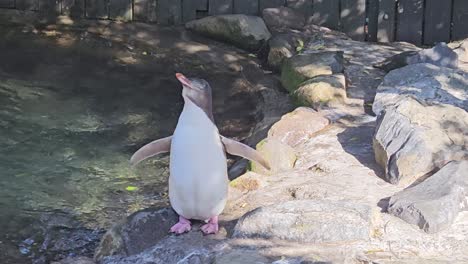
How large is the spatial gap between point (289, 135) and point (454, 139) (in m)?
1.27

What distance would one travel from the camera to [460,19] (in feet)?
29.5

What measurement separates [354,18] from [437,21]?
87 cm

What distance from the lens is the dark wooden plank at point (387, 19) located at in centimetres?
913

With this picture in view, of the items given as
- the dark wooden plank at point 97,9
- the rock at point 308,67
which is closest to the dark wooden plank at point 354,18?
the rock at point 308,67

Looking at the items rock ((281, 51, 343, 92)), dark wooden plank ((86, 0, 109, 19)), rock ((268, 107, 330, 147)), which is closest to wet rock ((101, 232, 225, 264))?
rock ((268, 107, 330, 147))

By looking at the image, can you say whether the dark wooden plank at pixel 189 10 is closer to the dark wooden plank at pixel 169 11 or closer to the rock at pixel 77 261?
the dark wooden plank at pixel 169 11

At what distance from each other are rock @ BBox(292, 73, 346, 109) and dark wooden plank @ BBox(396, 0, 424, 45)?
7.54 ft

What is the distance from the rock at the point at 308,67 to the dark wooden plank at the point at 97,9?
2.86m

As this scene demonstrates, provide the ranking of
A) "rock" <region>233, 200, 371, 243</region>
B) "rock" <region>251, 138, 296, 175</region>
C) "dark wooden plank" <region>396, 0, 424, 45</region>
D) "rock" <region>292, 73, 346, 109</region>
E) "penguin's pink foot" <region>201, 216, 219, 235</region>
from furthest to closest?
"dark wooden plank" <region>396, 0, 424, 45</region> < "rock" <region>292, 73, 346, 109</region> < "rock" <region>251, 138, 296, 175</region> < "penguin's pink foot" <region>201, 216, 219, 235</region> < "rock" <region>233, 200, 371, 243</region>

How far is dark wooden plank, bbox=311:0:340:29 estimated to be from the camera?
9.29 meters

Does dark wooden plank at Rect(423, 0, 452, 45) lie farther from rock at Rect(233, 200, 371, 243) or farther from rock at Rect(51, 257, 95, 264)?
rock at Rect(51, 257, 95, 264)

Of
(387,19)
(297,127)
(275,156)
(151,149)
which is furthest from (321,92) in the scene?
(387,19)

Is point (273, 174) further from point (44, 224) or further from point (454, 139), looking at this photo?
point (44, 224)

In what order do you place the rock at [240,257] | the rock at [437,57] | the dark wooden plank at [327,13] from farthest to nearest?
the dark wooden plank at [327,13] < the rock at [437,57] < the rock at [240,257]
